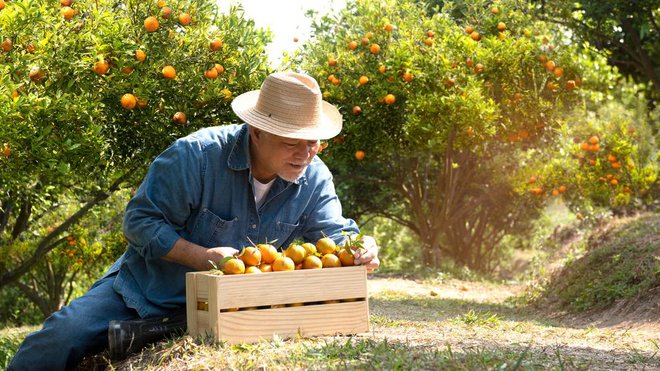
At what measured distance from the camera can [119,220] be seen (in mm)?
11070

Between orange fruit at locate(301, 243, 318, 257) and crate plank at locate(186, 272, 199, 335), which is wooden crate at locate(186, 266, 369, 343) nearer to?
crate plank at locate(186, 272, 199, 335)

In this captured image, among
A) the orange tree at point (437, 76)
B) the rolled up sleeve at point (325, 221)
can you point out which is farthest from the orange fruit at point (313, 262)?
the orange tree at point (437, 76)

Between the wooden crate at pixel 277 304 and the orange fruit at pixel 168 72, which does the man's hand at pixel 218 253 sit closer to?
the wooden crate at pixel 277 304

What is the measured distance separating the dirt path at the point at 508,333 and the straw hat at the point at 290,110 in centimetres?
104

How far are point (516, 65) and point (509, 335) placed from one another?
5.74 m

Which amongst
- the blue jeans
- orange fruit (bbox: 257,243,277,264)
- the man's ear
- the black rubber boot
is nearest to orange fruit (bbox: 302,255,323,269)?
orange fruit (bbox: 257,243,277,264)

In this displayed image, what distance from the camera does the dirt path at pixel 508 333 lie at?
3744mm

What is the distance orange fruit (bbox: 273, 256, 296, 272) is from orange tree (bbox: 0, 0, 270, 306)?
2.55m

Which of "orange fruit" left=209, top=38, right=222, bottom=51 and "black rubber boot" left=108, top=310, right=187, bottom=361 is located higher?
"orange fruit" left=209, top=38, right=222, bottom=51

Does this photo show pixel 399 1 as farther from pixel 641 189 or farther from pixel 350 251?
pixel 350 251

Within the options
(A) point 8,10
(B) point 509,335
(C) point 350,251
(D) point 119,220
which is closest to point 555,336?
(B) point 509,335

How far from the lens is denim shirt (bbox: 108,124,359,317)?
377 cm

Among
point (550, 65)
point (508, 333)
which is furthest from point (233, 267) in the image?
point (550, 65)

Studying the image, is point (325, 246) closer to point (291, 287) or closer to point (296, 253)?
point (296, 253)
